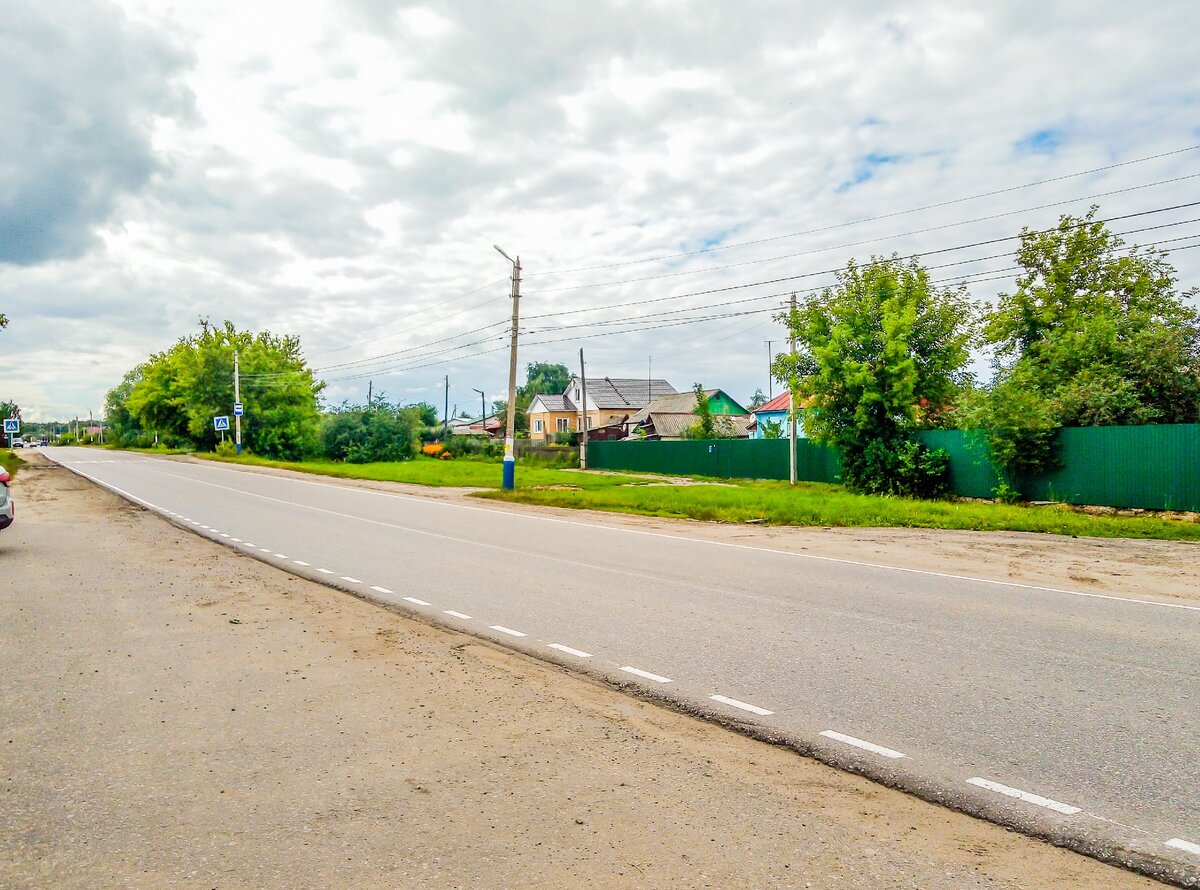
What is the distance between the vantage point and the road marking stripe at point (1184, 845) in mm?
3582

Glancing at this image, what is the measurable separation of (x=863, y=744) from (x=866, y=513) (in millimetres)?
15530

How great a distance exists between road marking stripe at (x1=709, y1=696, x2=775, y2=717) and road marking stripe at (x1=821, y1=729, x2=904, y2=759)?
0.44 metres

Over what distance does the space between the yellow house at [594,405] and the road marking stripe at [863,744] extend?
281 feet

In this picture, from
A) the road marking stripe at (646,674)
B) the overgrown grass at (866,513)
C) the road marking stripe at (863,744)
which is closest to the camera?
the road marking stripe at (863,744)

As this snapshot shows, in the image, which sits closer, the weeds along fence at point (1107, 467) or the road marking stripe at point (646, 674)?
the road marking stripe at point (646, 674)

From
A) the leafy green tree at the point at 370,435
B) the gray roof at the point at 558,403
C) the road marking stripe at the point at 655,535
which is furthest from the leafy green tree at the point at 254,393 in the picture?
the road marking stripe at the point at 655,535

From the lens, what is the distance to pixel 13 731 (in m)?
5.16

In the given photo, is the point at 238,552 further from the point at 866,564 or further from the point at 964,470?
the point at 964,470

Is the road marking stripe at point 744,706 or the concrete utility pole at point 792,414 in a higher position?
the concrete utility pole at point 792,414

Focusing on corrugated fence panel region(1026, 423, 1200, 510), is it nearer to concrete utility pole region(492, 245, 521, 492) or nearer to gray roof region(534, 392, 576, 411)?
concrete utility pole region(492, 245, 521, 492)

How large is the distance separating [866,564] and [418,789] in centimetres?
893

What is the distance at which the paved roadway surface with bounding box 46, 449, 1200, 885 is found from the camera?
13.9ft

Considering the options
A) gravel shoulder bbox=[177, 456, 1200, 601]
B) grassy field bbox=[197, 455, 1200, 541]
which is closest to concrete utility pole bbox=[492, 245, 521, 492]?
grassy field bbox=[197, 455, 1200, 541]

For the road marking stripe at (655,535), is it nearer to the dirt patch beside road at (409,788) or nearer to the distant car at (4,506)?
the dirt patch beside road at (409,788)
